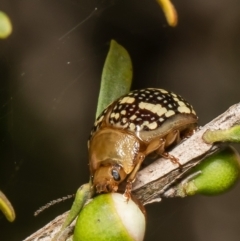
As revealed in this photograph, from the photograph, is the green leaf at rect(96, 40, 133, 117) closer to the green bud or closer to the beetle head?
the beetle head

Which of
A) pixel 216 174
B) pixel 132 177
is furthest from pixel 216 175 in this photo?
pixel 132 177

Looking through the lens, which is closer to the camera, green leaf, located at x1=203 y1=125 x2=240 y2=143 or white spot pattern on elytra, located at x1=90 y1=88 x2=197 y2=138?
green leaf, located at x1=203 y1=125 x2=240 y2=143

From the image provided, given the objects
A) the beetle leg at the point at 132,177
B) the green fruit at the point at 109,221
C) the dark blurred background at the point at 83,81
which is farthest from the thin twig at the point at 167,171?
the dark blurred background at the point at 83,81

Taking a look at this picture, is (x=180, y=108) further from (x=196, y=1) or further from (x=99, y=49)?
(x=196, y=1)

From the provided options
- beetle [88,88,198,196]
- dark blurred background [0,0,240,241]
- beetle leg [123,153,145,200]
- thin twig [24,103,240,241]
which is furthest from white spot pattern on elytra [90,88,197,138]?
dark blurred background [0,0,240,241]

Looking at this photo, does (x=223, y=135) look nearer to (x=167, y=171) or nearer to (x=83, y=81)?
(x=167, y=171)

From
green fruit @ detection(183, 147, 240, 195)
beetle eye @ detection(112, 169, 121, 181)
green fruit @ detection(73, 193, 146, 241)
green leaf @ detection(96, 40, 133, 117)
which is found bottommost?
green fruit @ detection(183, 147, 240, 195)
